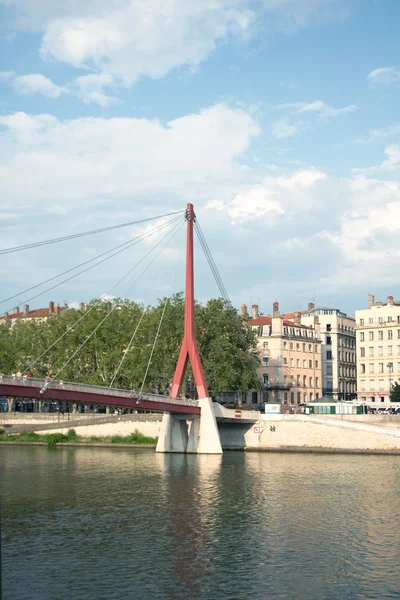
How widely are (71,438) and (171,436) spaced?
47.8 ft

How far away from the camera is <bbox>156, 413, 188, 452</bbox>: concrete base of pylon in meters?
73.2

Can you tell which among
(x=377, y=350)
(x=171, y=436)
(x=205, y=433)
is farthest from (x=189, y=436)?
(x=377, y=350)

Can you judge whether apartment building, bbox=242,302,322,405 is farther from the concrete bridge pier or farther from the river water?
the river water

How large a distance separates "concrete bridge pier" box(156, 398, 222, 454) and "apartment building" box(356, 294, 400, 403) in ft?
166

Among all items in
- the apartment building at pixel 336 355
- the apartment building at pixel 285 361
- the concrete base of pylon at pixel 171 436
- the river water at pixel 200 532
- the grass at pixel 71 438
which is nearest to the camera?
the river water at pixel 200 532

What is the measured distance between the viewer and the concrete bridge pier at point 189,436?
236 ft

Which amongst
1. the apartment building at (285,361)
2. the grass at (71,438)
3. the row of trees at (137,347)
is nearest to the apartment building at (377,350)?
the apartment building at (285,361)

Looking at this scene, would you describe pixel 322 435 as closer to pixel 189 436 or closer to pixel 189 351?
pixel 189 436

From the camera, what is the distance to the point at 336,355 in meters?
129

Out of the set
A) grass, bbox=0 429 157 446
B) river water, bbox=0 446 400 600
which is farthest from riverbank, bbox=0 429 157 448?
river water, bbox=0 446 400 600

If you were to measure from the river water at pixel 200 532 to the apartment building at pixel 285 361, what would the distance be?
190ft

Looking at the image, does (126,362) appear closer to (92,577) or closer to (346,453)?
(346,453)

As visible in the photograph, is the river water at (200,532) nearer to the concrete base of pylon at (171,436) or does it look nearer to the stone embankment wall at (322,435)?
the stone embankment wall at (322,435)

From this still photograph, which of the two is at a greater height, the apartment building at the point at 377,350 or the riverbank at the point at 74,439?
the apartment building at the point at 377,350
